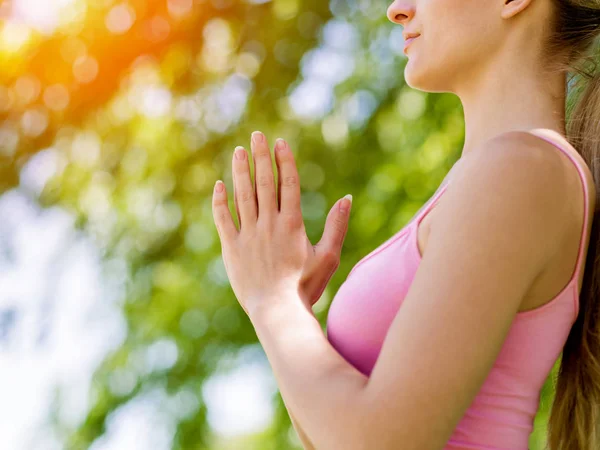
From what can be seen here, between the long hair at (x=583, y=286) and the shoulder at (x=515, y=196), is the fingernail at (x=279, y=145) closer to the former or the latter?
the shoulder at (x=515, y=196)

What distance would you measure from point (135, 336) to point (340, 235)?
5.42 m

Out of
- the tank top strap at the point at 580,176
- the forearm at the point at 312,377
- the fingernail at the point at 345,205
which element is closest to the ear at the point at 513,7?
the tank top strap at the point at 580,176

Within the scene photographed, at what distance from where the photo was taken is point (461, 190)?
1.23 metres

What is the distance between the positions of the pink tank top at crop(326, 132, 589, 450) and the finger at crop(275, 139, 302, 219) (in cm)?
20

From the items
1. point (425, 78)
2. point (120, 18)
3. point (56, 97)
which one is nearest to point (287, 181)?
point (425, 78)

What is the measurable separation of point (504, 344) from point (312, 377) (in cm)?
35

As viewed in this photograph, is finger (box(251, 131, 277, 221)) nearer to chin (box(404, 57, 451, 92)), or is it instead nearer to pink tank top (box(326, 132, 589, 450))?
pink tank top (box(326, 132, 589, 450))

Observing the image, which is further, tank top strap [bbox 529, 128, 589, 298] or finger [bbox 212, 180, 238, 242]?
finger [bbox 212, 180, 238, 242]

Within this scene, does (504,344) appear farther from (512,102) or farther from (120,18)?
(120,18)

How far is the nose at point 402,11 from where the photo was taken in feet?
5.48

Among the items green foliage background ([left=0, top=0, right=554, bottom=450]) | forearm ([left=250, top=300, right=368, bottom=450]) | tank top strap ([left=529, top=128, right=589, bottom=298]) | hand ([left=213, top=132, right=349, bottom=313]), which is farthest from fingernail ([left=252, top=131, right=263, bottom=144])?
green foliage background ([left=0, top=0, right=554, bottom=450])

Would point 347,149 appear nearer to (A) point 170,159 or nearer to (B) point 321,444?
(A) point 170,159

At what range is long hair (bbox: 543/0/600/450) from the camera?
1.52m

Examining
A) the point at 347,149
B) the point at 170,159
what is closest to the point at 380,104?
the point at 347,149
